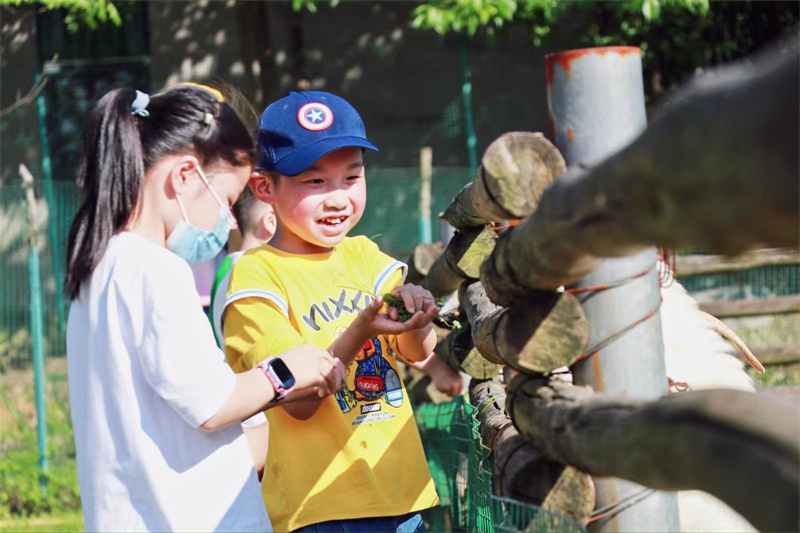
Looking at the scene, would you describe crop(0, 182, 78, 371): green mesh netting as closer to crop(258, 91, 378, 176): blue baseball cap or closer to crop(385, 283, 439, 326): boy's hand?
crop(258, 91, 378, 176): blue baseball cap

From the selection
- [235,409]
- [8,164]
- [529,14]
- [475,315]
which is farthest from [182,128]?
[8,164]

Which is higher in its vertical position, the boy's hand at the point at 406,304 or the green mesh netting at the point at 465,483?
the boy's hand at the point at 406,304

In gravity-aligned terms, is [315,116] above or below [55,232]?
above

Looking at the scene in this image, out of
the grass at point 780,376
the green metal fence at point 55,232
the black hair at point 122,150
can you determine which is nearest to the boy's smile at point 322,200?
the black hair at point 122,150

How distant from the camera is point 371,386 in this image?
307cm

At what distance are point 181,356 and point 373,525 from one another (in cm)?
80

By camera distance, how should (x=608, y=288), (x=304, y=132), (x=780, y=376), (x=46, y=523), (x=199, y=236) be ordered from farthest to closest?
(x=780, y=376), (x=46, y=523), (x=304, y=132), (x=199, y=236), (x=608, y=288)

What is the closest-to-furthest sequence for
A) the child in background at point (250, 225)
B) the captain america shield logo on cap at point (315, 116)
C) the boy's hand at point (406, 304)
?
1. the boy's hand at point (406, 304)
2. the captain america shield logo on cap at point (315, 116)
3. the child in background at point (250, 225)

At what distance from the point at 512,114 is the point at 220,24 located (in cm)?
323

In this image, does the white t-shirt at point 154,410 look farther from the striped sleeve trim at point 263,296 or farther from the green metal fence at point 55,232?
the green metal fence at point 55,232

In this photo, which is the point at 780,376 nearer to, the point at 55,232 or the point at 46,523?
the point at 46,523

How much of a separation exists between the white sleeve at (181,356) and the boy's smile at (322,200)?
2.13 feet

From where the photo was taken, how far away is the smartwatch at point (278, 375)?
2.57m

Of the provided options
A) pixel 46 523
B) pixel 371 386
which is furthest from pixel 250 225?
pixel 46 523
